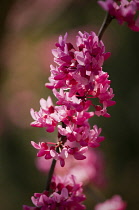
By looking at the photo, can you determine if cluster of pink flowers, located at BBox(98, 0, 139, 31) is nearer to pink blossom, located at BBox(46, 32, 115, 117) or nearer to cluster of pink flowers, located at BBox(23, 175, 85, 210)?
pink blossom, located at BBox(46, 32, 115, 117)

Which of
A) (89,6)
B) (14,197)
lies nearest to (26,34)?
(89,6)

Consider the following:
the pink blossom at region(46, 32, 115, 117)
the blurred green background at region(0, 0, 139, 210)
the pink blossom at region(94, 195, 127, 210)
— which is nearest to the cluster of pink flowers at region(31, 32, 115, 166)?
the pink blossom at region(46, 32, 115, 117)

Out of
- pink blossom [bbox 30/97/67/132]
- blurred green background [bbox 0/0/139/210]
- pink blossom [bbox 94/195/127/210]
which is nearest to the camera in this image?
pink blossom [bbox 30/97/67/132]

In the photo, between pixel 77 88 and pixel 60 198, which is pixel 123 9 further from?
pixel 60 198

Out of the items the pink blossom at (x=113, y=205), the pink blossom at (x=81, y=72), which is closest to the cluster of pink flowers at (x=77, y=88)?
the pink blossom at (x=81, y=72)

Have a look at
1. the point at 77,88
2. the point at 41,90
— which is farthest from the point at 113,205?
the point at 41,90
